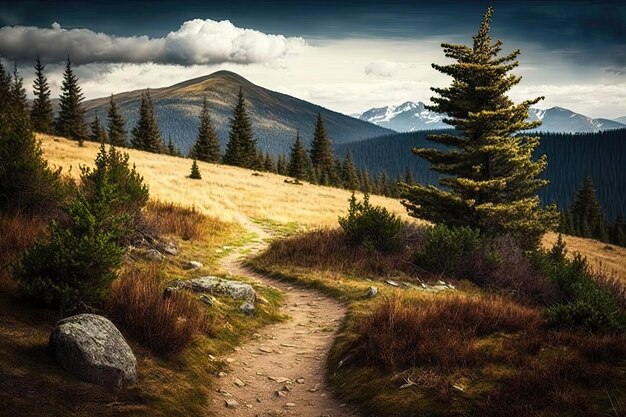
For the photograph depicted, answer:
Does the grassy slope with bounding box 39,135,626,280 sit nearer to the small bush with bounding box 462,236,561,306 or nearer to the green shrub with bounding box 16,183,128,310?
the small bush with bounding box 462,236,561,306

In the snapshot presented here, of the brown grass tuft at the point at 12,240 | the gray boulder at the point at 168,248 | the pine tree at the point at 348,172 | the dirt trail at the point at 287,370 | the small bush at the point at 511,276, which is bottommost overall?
the dirt trail at the point at 287,370

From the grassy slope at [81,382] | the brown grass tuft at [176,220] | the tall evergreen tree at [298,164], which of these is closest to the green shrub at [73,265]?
the grassy slope at [81,382]

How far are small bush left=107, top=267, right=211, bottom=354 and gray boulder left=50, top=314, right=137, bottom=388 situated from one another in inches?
36.9

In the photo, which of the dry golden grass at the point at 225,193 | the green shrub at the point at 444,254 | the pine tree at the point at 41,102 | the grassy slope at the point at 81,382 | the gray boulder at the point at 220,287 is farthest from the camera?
the pine tree at the point at 41,102

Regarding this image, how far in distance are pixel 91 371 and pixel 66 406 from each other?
621 mm

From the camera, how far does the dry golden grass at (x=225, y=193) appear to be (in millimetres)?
25502

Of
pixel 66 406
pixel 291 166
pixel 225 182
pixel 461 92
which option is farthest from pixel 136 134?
pixel 66 406

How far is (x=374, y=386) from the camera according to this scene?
561 cm

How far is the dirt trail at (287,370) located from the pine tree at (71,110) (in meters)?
61.8

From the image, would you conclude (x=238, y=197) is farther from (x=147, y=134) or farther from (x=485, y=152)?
(x=147, y=134)

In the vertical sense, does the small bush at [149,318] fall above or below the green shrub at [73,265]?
below

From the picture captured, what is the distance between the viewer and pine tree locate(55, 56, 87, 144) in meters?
61.0

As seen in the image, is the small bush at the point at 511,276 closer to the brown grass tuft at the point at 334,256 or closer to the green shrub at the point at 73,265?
the brown grass tuft at the point at 334,256

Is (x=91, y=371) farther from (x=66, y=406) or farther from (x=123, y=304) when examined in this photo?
(x=123, y=304)
